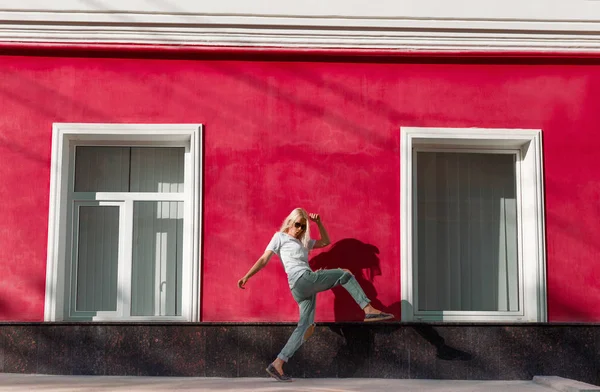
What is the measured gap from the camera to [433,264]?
28.6 feet

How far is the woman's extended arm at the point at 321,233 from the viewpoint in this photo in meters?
7.97

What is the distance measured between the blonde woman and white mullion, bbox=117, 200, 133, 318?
1.35 m

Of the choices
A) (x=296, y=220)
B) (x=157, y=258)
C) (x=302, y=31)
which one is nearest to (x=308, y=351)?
(x=296, y=220)

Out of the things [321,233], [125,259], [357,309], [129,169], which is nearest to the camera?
[321,233]

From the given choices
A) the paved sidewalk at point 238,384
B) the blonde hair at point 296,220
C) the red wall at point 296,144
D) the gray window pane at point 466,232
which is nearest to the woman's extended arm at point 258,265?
the blonde hair at point 296,220

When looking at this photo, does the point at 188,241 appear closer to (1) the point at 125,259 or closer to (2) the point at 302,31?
(1) the point at 125,259

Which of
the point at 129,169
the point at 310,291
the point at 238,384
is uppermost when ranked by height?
the point at 129,169

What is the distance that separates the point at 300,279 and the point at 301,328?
1.52ft

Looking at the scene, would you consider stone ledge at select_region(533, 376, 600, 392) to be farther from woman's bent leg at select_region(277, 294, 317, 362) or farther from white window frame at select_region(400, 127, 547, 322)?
woman's bent leg at select_region(277, 294, 317, 362)

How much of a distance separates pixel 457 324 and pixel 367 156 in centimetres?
191

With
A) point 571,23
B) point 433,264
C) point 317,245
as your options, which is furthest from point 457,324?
point 571,23

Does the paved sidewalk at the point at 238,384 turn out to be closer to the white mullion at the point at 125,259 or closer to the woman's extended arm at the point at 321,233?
the white mullion at the point at 125,259

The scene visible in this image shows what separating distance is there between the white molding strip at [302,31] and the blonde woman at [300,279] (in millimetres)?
1917

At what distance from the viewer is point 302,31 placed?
27.8 ft
